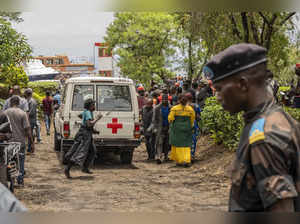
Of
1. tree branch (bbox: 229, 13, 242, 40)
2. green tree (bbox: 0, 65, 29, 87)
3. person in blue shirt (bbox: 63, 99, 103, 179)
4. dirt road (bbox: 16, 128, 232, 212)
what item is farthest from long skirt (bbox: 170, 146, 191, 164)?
green tree (bbox: 0, 65, 29, 87)

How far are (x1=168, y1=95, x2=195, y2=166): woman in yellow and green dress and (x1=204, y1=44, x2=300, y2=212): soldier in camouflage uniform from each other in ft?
29.0

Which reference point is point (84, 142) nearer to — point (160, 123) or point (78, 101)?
point (78, 101)

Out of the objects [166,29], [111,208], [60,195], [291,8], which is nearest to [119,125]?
[60,195]

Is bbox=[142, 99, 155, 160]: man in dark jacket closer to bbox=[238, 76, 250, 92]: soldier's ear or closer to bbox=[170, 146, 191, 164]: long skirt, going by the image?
bbox=[170, 146, 191, 164]: long skirt

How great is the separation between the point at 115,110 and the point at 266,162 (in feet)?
30.8

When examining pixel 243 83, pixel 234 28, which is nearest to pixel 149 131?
pixel 234 28

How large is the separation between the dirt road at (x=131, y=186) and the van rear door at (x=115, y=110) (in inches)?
32.7

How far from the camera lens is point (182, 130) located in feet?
36.1

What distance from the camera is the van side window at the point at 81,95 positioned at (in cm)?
1094

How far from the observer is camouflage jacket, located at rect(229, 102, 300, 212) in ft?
5.75

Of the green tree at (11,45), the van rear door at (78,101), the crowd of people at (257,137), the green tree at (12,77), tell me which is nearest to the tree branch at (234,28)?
the van rear door at (78,101)

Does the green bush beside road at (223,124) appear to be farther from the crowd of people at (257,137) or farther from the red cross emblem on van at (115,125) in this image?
the crowd of people at (257,137)
